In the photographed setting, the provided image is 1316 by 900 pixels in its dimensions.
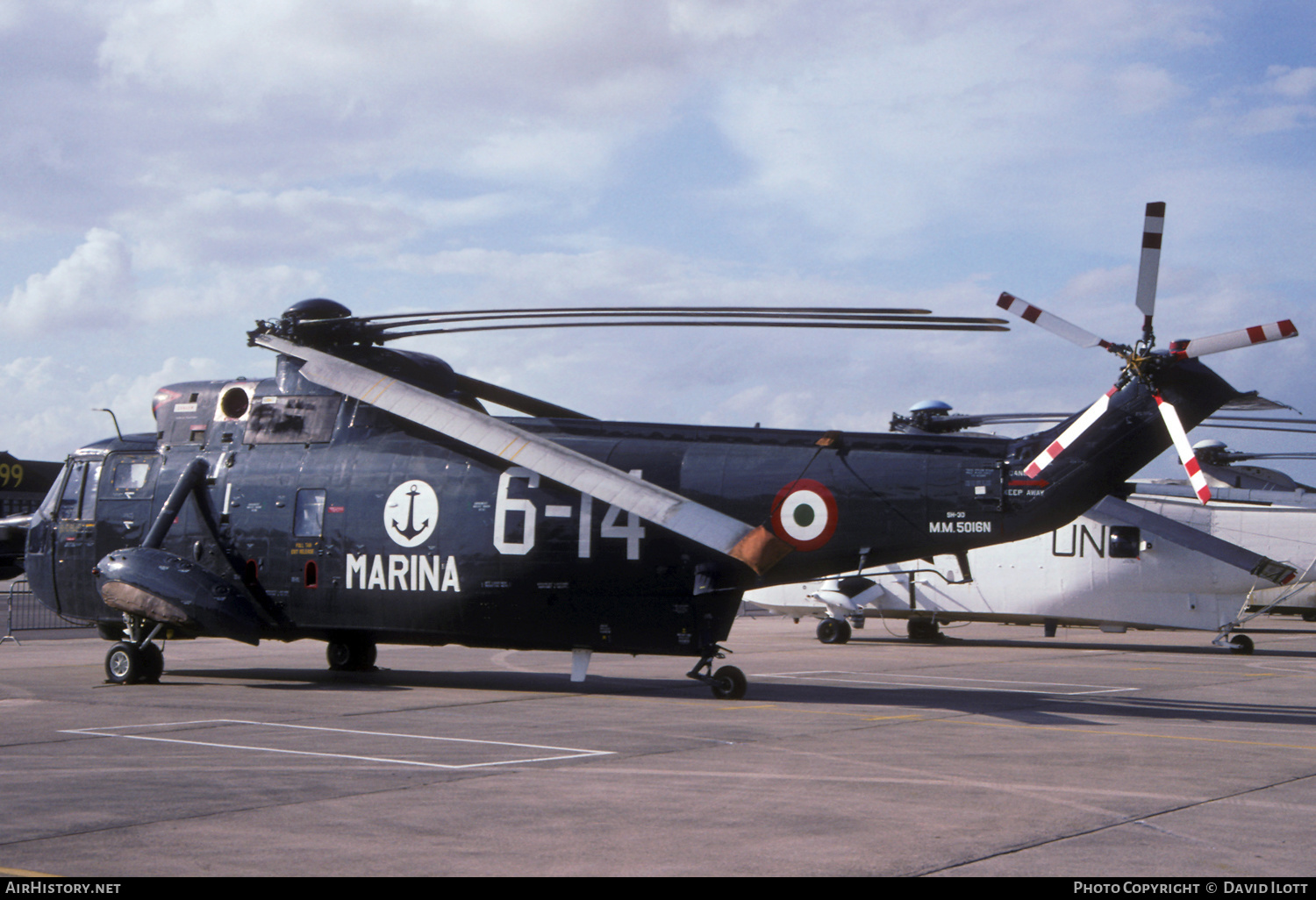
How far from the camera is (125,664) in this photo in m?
19.0

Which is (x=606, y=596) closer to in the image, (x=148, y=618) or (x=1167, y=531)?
(x=148, y=618)

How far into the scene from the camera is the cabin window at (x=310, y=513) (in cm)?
1886

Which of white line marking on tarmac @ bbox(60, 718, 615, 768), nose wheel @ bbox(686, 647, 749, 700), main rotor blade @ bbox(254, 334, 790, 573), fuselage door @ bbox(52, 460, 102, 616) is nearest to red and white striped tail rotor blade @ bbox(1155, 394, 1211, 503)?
main rotor blade @ bbox(254, 334, 790, 573)

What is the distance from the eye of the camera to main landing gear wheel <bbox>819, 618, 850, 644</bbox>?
106ft

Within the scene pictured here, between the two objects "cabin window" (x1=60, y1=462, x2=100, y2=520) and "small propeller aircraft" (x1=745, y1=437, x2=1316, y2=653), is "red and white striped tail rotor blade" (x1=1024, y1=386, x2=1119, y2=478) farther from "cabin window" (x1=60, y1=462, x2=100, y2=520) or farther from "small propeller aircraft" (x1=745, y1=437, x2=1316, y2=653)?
"cabin window" (x1=60, y1=462, x2=100, y2=520)

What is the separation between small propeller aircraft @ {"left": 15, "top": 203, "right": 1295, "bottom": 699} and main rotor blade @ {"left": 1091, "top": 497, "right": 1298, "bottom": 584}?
9097mm

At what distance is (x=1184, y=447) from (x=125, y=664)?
15.9m

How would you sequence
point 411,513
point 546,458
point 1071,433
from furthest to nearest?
point 411,513
point 546,458
point 1071,433

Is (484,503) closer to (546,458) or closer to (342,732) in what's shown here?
(546,458)

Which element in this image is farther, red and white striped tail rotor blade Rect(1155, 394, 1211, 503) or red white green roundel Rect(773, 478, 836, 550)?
red white green roundel Rect(773, 478, 836, 550)

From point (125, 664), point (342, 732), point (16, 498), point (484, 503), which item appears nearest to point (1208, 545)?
point (484, 503)

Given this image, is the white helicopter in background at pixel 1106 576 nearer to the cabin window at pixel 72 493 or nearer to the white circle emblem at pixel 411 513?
the white circle emblem at pixel 411 513

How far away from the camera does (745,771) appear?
11.0m

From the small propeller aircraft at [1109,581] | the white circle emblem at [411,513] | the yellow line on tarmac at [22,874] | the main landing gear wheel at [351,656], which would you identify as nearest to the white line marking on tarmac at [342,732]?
the white circle emblem at [411,513]
